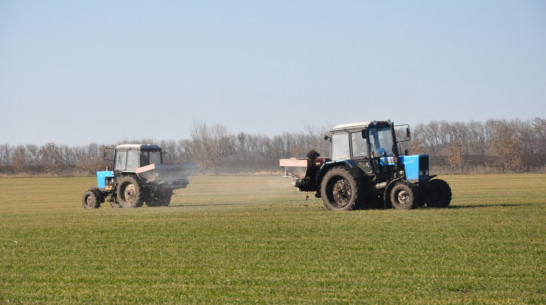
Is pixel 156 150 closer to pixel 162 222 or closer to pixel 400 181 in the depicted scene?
pixel 162 222

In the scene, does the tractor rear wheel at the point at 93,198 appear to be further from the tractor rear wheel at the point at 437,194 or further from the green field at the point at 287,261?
the tractor rear wheel at the point at 437,194

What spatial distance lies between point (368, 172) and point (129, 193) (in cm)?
1081

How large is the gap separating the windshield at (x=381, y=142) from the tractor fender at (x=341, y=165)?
27.2 inches

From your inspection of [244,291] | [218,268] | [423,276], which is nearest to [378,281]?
[423,276]

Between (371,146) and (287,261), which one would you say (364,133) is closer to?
(371,146)

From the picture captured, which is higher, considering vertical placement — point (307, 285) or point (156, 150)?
point (156, 150)

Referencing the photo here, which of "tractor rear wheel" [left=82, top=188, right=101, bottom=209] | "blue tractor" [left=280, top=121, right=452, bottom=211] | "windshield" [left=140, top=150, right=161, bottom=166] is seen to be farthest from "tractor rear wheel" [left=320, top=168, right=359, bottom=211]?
"tractor rear wheel" [left=82, top=188, right=101, bottom=209]

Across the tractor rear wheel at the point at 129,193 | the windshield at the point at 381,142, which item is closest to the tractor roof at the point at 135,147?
the tractor rear wheel at the point at 129,193

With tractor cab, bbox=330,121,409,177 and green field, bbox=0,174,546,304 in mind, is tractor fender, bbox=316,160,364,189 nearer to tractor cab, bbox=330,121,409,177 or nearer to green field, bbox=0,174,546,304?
tractor cab, bbox=330,121,409,177

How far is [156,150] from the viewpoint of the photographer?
92.4 ft

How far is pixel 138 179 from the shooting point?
88.2 ft

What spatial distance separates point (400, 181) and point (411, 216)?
2.32 meters

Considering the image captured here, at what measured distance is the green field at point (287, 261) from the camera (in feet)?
29.5

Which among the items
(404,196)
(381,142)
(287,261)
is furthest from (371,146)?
(287,261)
